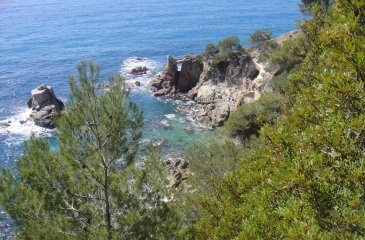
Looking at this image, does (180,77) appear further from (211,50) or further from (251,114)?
(251,114)

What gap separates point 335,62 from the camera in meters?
6.98

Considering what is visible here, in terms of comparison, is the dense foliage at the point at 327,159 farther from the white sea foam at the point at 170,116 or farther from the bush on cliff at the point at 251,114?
the white sea foam at the point at 170,116

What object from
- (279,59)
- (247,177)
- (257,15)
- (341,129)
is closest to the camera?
(341,129)

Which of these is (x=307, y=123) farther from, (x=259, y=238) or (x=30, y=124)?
(x=30, y=124)

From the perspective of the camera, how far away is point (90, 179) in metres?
16.2

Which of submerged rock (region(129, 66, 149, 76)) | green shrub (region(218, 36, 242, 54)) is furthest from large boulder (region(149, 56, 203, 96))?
submerged rock (region(129, 66, 149, 76))

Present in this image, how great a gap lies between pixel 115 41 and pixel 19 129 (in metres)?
45.3

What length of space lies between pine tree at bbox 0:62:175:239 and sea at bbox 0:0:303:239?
60.1 feet

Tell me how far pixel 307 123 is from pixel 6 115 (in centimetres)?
5389

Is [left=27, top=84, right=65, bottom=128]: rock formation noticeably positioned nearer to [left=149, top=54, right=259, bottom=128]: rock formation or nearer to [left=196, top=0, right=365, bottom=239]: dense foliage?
[left=149, top=54, right=259, bottom=128]: rock formation

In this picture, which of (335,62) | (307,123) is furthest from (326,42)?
(307,123)

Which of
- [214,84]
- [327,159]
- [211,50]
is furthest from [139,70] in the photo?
[327,159]

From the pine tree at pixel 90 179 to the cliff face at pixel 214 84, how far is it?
109 feet

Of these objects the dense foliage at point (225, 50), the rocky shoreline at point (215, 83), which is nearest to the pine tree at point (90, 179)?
the rocky shoreline at point (215, 83)
